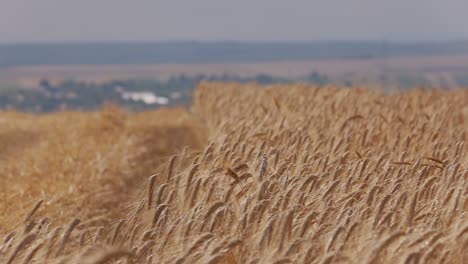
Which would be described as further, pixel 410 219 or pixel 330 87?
pixel 330 87

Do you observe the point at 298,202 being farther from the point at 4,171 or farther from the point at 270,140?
the point at 4,171

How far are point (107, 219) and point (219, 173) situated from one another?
405 centimetres

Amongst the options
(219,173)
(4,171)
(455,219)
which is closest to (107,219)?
(4,171)

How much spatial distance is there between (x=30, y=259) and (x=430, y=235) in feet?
6.14

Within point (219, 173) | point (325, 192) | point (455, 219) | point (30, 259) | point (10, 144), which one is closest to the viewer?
point (30, 259)

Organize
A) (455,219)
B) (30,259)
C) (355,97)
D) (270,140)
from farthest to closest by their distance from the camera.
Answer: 1. (355,97)
2. (270,140)
3. (455,219)
4. (30,259)

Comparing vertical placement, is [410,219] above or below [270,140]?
above

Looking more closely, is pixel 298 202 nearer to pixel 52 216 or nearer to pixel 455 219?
pixel 455 219

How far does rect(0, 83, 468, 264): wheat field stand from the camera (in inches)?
220

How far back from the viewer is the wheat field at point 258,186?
18.3ft

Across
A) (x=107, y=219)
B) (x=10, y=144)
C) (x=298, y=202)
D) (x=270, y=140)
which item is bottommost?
(x=10, y=144)

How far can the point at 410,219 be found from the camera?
6422mm

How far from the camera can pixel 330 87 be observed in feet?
62.6

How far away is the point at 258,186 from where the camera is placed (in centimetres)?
696
